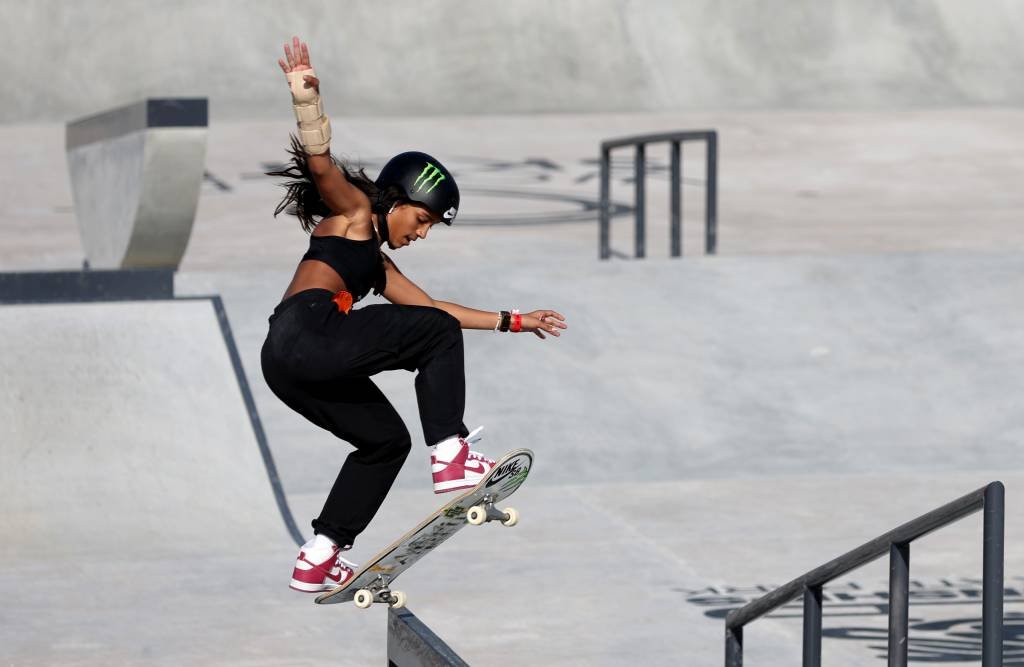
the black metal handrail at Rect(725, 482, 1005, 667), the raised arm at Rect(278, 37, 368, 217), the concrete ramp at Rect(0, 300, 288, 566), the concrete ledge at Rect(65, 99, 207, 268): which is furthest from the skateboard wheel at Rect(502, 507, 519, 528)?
the concrete ledge at Rect(65, 99, 207, 268)

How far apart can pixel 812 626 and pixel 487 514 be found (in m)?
1.28

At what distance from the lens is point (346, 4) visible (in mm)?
25594

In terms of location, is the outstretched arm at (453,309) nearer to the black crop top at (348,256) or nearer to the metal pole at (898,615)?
the black crop top at (348,256)

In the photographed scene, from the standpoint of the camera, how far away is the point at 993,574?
5281 millimetres

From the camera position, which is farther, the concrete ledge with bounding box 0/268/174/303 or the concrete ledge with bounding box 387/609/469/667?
the concrete ledge with bounding box 0/268/174/303

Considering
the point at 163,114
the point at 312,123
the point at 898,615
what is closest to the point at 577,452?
the point at 163,114

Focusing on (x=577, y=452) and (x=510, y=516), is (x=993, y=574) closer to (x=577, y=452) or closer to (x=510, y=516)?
(x=510, y=516)

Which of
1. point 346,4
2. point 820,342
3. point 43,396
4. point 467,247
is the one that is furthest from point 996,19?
point 43,396

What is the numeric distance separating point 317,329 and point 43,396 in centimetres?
536

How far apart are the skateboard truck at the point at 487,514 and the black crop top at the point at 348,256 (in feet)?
3.00

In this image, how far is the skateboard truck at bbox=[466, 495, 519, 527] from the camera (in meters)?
6.59

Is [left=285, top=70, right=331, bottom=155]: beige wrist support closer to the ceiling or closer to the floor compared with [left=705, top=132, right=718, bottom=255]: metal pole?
closer to the ceiling

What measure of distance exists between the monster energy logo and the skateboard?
99cm

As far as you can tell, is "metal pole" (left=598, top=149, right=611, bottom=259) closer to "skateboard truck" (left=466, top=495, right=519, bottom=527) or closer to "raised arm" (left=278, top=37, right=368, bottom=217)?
"skateboard truck" (left=466, top=495, right=519, bottom=527)
